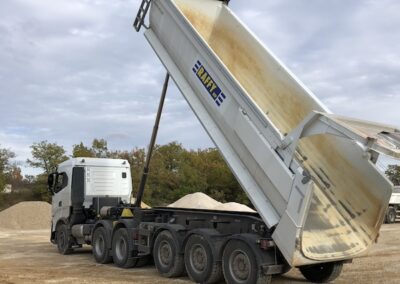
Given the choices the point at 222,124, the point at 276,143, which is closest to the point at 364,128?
the point at 276,143

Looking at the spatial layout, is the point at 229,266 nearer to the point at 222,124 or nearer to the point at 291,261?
the point at 291,261

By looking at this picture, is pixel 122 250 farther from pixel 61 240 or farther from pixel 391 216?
pixel 391 216

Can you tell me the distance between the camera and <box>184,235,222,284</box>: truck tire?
332 inches

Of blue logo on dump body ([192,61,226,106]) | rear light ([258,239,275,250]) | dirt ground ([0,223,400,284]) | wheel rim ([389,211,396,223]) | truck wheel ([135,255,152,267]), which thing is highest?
blue logo on dump body ([192,61,226,106])

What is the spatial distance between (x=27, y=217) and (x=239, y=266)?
1000 inches

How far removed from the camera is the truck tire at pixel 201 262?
27.7ft

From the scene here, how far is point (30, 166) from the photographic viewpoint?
5406 cm

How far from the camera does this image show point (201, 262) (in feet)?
28.8

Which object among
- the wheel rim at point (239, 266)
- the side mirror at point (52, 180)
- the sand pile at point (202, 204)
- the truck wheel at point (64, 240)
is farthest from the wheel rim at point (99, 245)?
the sand pile at point (202, 204)

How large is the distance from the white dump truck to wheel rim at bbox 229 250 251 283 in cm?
2

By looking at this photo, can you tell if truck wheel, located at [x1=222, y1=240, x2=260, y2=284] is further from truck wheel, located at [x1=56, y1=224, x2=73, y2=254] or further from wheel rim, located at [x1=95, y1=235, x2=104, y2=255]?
truck wheel, located at [x1=56, y1=224, x2=73, y2=254]

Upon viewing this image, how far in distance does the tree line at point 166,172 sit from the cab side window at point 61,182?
30.8m

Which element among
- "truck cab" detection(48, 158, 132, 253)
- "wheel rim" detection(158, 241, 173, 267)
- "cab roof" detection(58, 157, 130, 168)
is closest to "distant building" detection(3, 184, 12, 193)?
"truck cab" detection(48, 158, 132, 253)

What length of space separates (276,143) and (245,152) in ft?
2.63
